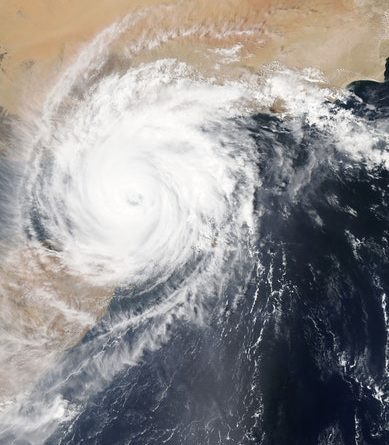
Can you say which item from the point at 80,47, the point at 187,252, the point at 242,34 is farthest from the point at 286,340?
the point at 80,47

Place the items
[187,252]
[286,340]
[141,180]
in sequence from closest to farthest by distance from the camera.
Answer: [286,340] → [187,252] → [141,180]

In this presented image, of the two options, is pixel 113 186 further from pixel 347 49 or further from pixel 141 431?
pixel 347 49

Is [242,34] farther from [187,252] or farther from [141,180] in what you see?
[187,252]

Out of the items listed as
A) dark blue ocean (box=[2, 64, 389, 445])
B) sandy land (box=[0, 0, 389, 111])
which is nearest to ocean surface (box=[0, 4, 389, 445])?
dark blue ocean (box=[2, 64, 389, 445])

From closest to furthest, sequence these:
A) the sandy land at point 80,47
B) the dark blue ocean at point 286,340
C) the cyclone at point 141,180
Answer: the dark blue ocean at point 286,340, the sandy land at point 80,47, the cyclone at point 141,180

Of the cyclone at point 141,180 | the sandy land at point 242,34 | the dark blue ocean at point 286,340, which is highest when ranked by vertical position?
the sandy land at point 242,34

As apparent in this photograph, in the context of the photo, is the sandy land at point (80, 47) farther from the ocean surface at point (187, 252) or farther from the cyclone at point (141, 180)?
the cyclone at point (141, 180)

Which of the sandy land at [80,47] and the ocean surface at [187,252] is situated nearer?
the ocean surface at [187,252]

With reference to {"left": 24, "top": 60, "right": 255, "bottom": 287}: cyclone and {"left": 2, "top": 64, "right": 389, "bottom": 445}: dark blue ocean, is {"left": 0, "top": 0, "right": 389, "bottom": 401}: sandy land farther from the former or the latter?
{"left": 24, "top": 60, "right": 255, "bottom": 287}: cyclone

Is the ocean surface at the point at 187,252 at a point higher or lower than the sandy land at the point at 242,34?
lower

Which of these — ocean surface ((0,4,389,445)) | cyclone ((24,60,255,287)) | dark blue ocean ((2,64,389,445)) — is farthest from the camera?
cyclone ((24,60,255,287))

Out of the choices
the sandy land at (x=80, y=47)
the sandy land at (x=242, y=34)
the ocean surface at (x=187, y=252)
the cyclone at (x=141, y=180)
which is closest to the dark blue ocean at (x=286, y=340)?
the ocean surface at (x=187, y=252)
